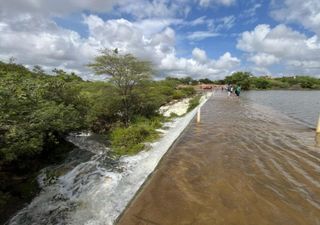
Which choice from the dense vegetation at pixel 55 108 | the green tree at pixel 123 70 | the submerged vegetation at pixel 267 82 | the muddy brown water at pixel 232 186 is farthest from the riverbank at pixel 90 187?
the submerged vegetation at pixel 267 82

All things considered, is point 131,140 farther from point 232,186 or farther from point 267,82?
point 267,82

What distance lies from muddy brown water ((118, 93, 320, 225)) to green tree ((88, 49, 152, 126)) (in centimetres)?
669

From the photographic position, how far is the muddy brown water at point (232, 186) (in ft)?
20.4

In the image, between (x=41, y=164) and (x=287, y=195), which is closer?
(x=287, y=195)

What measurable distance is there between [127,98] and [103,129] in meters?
2.76

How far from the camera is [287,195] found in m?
7.30

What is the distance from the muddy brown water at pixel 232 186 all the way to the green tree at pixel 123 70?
263 inches

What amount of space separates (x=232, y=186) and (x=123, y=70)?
39.8 feet

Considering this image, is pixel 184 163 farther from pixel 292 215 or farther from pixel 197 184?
pixel 292 215

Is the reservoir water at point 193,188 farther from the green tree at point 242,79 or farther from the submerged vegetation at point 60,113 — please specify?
the green tree at point 242,79

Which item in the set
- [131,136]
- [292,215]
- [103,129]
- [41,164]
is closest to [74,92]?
[103,129]

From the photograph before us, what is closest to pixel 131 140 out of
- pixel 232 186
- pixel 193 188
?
pixel 193 188

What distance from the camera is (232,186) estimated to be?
788cm

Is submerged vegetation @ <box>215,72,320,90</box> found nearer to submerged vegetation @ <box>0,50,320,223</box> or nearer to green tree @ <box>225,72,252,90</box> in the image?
green tree @ <box>225,72,252,90</box>
